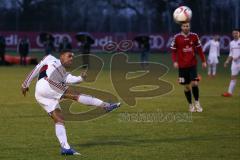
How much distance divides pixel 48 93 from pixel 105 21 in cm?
4961

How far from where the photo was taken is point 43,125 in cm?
1394

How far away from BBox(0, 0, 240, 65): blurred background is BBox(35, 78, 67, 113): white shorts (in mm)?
44476

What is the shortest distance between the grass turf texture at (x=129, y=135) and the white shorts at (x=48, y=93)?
0.78 meters

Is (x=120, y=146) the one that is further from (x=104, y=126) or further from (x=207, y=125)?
(x=207, y=125)

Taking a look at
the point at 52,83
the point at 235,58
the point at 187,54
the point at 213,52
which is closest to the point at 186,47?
the point at 187,54

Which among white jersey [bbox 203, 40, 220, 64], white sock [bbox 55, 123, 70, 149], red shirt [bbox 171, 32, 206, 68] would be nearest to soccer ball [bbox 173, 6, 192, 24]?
red shirt [bbox 171, 32, 206, 68]

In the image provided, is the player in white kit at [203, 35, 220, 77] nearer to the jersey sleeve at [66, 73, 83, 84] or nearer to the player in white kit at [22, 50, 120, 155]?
the jersey sleeve at [66, 73, 83, 84]

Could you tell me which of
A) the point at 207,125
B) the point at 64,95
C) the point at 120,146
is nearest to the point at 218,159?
the point at 120,146

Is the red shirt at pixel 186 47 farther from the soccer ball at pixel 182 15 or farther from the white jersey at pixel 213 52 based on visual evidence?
the white jersey at pixel 213 52

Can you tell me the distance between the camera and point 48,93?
10617 millimetres

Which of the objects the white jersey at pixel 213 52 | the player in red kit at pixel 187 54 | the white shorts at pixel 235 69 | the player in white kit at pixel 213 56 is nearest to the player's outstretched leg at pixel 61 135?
the player in red kit at pixel 187 54

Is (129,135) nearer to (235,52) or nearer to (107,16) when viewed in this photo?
(235,52)

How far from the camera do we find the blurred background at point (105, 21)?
57.2 metres

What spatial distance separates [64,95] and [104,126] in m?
2.65
